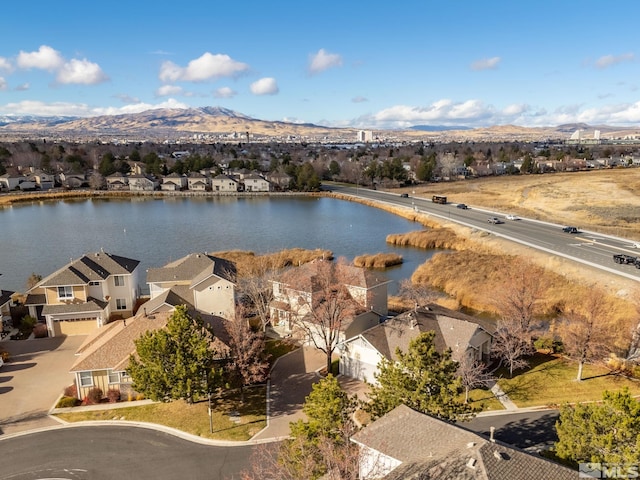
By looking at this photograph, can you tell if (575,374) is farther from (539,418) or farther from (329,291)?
(329,291)

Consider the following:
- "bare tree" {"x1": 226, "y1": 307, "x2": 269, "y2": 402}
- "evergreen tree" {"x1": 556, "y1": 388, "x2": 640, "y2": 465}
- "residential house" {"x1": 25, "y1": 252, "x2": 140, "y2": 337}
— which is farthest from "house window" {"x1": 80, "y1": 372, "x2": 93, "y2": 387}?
"evergreen tree" {"x1": 556, "y1": 388, "x2": 640, "y2": 465}

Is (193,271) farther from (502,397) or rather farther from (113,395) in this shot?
(502,397)

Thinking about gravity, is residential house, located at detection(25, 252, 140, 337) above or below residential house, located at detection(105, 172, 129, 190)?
below

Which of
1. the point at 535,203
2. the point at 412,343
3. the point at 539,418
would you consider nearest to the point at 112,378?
the point at 412,343

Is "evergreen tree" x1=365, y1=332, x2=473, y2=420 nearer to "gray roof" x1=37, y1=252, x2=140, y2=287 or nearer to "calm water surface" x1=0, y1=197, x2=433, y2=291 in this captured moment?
"gray roof" x1=37, y1=252, x2=140, y2=287

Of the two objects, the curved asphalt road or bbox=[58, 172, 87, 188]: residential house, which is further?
bbox=[58, 172, 87, 188]: residential house

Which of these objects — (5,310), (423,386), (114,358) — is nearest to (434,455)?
(423,386)

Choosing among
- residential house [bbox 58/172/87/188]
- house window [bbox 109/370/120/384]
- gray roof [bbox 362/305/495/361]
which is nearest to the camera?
house window [bbox 109/370/120/384]
